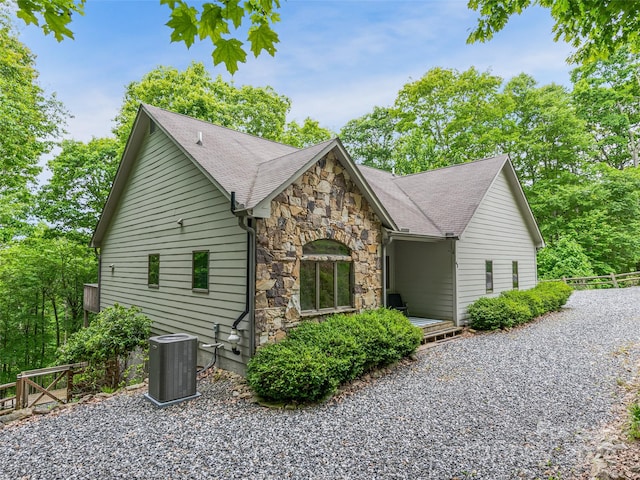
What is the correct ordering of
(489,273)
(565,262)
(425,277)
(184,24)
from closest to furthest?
(184,24)
(425,277)
(489,273)
(565,262)

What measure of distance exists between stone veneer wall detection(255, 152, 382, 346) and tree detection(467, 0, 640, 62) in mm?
3886

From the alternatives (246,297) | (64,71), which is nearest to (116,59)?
(64,71)

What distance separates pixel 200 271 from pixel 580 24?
291 inches

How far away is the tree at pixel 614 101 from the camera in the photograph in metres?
22.2

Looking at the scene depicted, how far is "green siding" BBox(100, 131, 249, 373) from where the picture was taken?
23.2 feet

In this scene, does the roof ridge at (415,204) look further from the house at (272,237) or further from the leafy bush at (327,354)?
the leafy bush at (327,354)

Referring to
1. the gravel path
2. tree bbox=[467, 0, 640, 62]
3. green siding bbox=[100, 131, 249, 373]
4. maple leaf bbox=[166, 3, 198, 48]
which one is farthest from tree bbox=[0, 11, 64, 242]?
tree bbox=[467, 0, 640, 62]

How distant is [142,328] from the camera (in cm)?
888

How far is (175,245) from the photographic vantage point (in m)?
8.79

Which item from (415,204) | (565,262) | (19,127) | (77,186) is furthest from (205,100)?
(565,262)

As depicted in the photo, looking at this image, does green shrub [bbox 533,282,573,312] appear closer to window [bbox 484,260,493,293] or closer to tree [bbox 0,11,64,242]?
window [bbox 484,260,493,293]

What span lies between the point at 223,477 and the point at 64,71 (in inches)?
552

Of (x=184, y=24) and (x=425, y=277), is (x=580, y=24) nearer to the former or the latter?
(x=184, y=24)

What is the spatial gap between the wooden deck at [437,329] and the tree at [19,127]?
1416 cm
